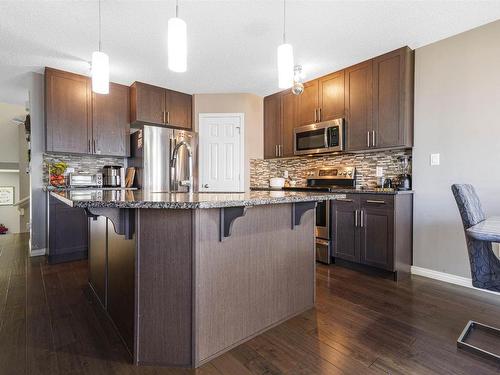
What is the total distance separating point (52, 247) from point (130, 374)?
8.64ft

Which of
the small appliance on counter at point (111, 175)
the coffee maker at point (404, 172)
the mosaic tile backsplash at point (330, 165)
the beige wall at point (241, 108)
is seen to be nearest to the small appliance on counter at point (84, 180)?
the small appliance on counter at point (111, 175)

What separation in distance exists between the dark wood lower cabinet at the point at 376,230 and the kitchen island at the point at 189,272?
1366 mm

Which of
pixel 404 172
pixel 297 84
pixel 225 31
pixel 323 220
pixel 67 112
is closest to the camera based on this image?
pixel 297 84

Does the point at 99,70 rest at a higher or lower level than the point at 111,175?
higher

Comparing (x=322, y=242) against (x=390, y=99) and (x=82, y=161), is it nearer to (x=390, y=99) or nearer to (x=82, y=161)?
(x=390, y=99)

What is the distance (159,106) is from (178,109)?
0.32 metres

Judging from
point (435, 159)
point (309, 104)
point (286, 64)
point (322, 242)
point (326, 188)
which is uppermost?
point (309, 104)

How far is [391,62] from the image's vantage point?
9.65 feet

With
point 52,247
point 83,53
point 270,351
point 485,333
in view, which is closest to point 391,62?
point 485,333

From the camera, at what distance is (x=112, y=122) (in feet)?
12.8

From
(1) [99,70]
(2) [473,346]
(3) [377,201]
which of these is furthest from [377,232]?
(1) [99,70]

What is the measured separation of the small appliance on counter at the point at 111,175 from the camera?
402 centimetres

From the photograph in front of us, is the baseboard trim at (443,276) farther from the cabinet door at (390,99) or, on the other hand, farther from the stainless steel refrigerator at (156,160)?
the stainless steel refrigerator at (156,160)

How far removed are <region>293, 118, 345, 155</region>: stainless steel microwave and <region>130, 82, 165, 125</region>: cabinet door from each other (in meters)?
2.04
